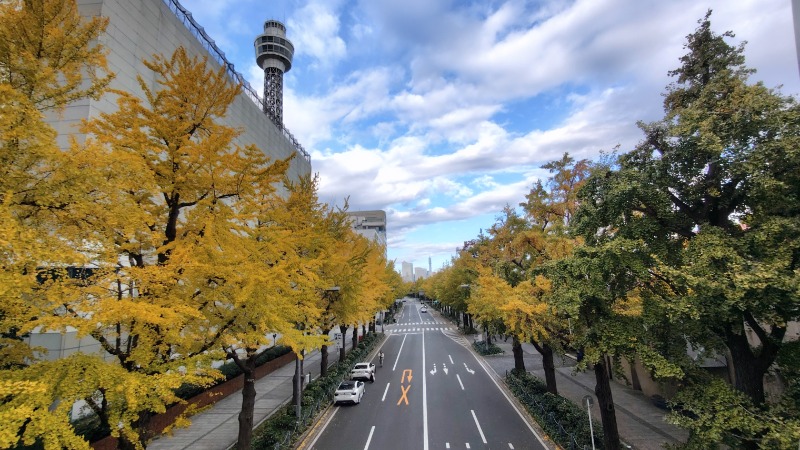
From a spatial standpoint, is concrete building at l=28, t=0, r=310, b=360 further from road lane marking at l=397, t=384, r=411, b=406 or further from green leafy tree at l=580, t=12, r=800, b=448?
road lane marking at l=397, t=384, r=411, b=406

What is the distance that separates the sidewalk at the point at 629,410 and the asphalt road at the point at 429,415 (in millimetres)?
3435

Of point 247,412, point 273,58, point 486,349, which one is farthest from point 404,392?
point 273,58

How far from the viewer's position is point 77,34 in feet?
25.0

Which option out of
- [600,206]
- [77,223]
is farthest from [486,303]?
[77,223]

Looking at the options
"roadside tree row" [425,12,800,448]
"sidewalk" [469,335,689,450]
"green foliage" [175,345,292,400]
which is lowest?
"sidewalk" [469,335,689,450]

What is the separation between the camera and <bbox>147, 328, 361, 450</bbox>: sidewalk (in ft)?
52.7

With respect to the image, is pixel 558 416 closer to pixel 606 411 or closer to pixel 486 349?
pixel 606 411

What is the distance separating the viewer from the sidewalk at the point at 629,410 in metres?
15.8

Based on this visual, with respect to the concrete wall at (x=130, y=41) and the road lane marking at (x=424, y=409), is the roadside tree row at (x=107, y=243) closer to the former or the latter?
the concrete wall at (x=130, y=41)

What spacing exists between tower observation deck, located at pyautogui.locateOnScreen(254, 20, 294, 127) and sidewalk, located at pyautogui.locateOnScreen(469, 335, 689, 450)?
59.9 m

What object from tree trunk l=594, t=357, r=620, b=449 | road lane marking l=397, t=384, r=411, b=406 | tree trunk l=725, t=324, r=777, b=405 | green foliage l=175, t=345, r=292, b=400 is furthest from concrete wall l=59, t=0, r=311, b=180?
tree trunk l=725, t=324, r=777, b=405

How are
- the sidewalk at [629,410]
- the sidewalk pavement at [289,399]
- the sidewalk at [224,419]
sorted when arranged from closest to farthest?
the sidewalk at [629,410] → the sidewalk pavement at [289,399] → the sidewalk at [224,419]

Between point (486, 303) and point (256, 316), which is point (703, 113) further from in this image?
point (486, 303)

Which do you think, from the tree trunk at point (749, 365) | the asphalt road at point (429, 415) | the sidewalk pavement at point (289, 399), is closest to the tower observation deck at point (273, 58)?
the sidewalk pavement at point (289, 399)
